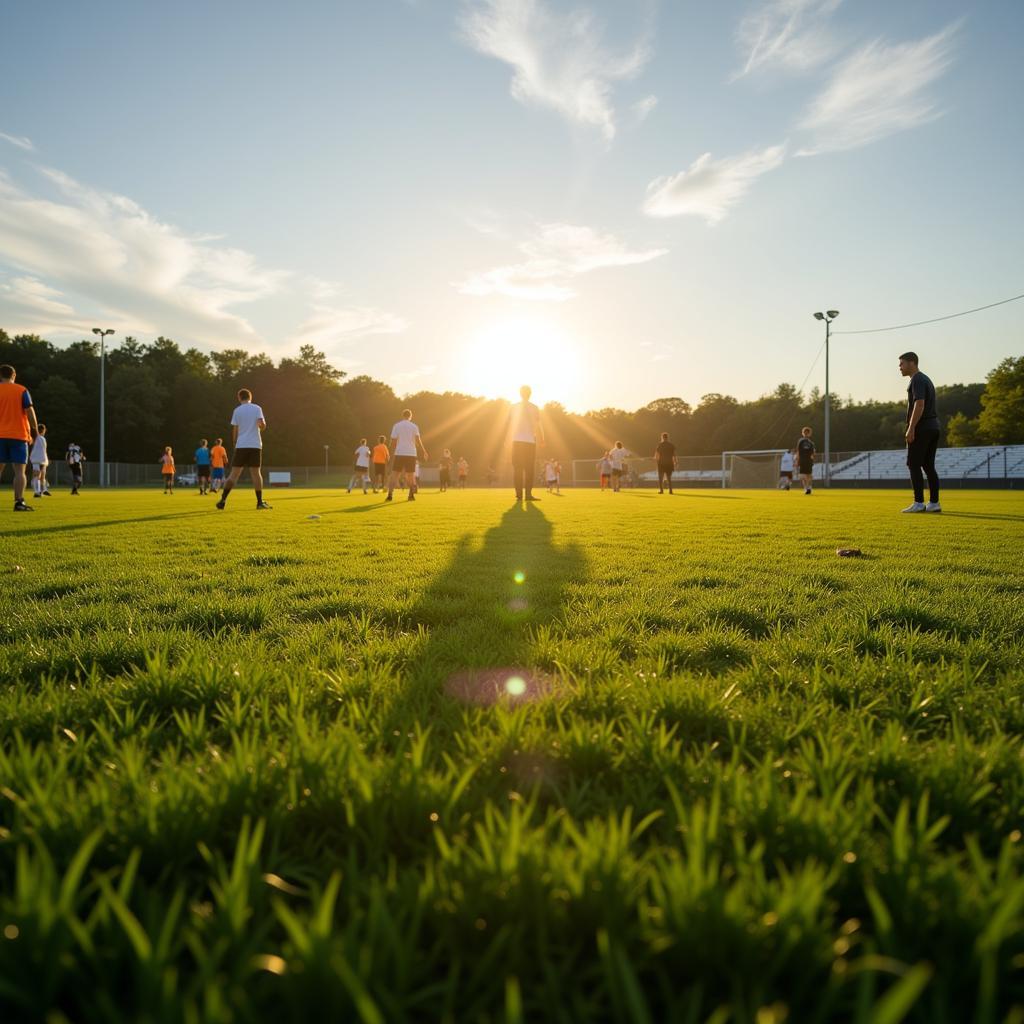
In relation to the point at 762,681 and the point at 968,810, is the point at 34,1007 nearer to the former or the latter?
the point at 968,810

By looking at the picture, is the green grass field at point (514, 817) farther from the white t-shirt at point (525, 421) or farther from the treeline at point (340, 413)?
the treeline at point (340, 413)

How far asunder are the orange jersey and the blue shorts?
11 centimetres

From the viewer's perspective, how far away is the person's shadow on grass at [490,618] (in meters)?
2.58

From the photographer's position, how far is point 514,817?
4.36ft

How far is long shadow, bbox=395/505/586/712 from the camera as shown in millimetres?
2613

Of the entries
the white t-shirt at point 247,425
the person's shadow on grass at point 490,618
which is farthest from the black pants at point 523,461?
the person's shadow on grass at point 490,618

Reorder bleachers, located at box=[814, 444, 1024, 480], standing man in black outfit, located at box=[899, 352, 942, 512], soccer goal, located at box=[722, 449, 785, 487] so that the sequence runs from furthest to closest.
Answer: soccer goal, located at box=[722, 449, 785, 487]
bleachers, located at box=[814, 444, 1024, 480]
standing man in black outfit, located at box=[899, 352, 942, 512]

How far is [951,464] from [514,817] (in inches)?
2545

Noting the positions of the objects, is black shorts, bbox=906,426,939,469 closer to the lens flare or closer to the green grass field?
the green grass field

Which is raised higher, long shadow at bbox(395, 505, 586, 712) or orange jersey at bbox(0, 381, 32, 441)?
orange jersey at bbox(0, 381, 32, 441)

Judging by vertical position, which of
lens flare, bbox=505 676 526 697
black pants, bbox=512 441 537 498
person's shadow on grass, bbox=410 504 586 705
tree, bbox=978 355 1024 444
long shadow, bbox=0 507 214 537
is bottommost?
lens flare, bbox=505 676 526 697

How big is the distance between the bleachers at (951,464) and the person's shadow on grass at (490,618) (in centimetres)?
5296

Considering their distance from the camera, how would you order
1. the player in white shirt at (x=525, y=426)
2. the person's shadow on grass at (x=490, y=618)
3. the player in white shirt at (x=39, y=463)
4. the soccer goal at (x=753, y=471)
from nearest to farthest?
the person's shadow on grass at (x=490, y=618)
the player in white shirt at (x=525, y=426)
the player in white shirt at (x=39, y=463)
the soccer goal at (x=753, y=471)

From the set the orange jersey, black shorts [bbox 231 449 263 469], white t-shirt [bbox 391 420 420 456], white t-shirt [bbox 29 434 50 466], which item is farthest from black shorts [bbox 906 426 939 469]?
white t-shirt [bbox 29 434 50 466]
